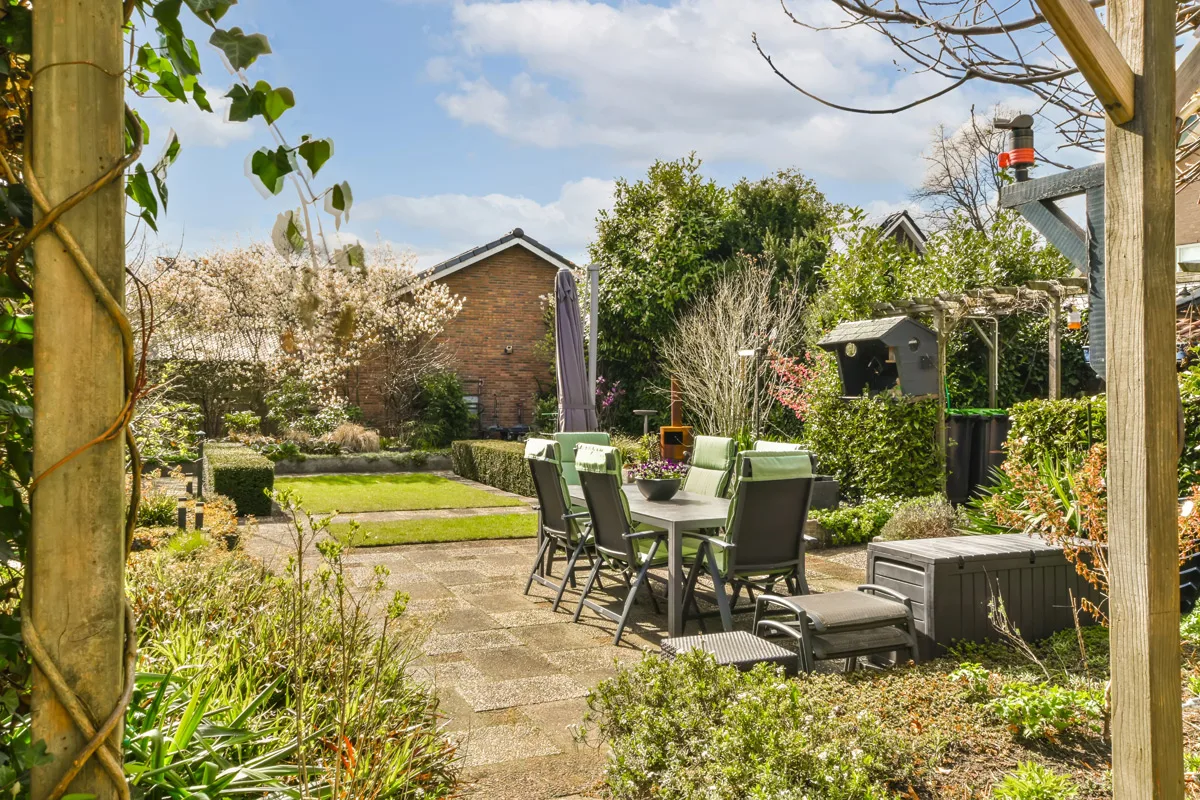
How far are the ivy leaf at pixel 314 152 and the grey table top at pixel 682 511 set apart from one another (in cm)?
392

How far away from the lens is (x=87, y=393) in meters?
1.11

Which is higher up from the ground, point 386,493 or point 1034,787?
point 1034,787

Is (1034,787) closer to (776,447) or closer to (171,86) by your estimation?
(171,86)

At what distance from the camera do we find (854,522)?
8.32 metres

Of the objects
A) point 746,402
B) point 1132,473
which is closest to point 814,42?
point 1132,473

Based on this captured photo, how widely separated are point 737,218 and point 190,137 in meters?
15.4

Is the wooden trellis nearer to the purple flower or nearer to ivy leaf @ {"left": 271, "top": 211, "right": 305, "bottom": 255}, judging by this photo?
the purple flower

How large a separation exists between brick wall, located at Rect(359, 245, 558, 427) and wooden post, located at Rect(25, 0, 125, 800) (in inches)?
709

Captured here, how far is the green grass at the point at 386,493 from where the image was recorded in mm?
10820

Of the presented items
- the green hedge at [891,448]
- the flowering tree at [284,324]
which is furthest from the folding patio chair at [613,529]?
the flowering tree at [284,324]

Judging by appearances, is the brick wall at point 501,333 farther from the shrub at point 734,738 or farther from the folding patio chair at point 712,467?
the shrub at point 734,738

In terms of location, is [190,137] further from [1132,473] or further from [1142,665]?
[1142,665]

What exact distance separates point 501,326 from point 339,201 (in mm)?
18865

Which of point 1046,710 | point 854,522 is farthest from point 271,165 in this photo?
point 854,522
